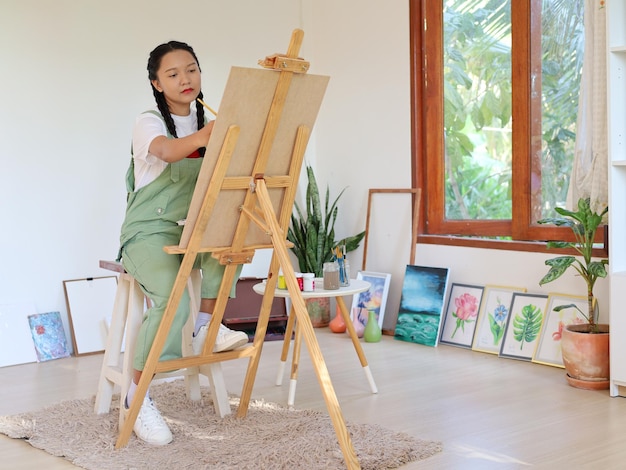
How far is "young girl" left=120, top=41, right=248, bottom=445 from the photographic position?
3.28m

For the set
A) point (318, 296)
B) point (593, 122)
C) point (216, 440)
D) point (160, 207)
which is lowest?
point (216, 440)

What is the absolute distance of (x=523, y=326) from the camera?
4773 mm

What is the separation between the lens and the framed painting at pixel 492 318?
193 inches

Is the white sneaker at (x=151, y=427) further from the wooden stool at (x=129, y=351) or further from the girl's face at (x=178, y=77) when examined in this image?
the girl's face at (x=178, y=77)

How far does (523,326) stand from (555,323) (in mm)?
206

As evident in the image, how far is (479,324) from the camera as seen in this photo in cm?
504

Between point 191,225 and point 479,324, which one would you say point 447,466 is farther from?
point 479,324

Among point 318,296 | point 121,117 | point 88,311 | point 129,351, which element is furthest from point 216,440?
point 121,117

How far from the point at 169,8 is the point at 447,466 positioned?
3701 millimetres

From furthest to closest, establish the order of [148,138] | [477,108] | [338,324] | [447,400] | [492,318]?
[338,324] → [477,108] → [492,318] → [447,400] → [148,138]

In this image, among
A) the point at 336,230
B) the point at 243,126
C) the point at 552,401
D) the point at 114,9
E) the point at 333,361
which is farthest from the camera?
the point at 336,230

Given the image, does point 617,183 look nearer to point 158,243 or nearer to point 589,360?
point 589,360

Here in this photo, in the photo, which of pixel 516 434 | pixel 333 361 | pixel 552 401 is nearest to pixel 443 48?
pixel 333 361

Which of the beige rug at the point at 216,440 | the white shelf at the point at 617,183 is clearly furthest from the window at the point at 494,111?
the beige rug at the point at 216,440
